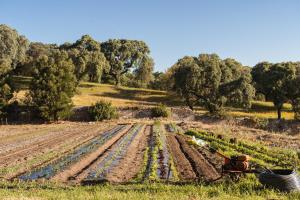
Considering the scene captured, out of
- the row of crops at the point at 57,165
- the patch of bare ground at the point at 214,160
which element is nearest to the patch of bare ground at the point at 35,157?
the row of crops at the point at 57,165

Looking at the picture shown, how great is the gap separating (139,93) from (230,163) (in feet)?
261

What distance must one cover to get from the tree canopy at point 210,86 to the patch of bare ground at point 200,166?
4449 centimetres

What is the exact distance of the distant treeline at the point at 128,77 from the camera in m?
58.9

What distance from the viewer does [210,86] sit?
A: 76.2 meters

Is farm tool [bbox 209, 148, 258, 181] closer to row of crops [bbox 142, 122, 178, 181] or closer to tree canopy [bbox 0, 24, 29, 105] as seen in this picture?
row of crops [bbox 142, 122, 178, 181]

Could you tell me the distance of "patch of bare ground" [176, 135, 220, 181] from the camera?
18.1 meters

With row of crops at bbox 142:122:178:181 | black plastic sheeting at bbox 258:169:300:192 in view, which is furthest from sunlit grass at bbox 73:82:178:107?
black plastic sheeting at bbox 258:169:300:192

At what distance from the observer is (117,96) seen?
90.8 m

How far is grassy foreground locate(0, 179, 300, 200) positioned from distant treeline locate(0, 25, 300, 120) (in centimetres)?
4397

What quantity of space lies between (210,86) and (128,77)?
53.6m

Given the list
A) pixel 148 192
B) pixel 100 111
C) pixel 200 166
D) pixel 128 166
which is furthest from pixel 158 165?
pixel 100 111

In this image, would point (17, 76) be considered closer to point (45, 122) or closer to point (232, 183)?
point (45, 122)

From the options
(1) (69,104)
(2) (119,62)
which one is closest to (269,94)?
(1) (69,104)

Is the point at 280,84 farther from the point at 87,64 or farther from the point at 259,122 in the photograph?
the point at 87,64
